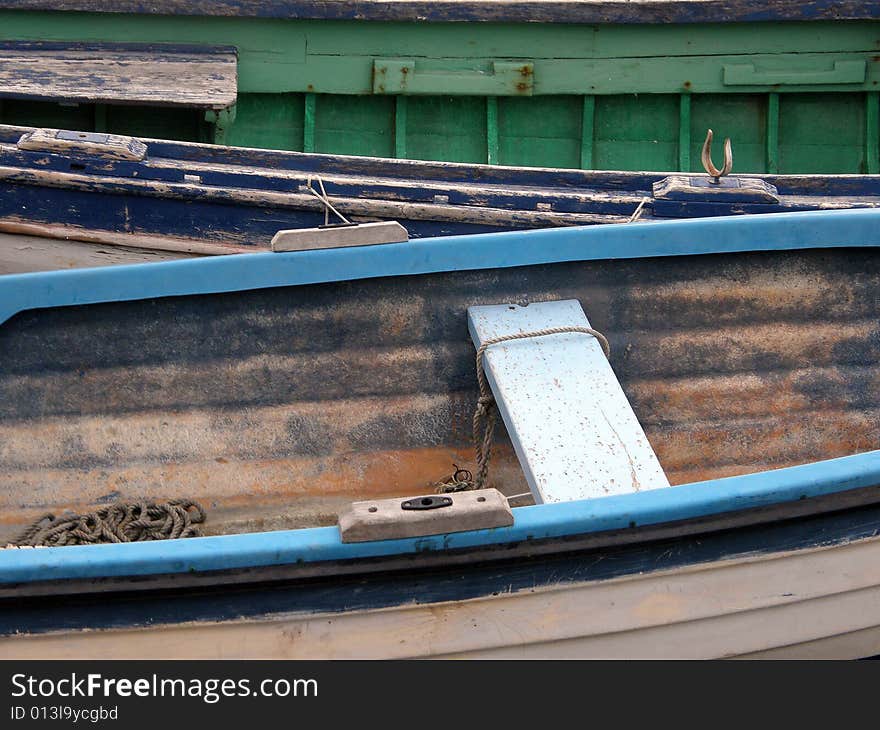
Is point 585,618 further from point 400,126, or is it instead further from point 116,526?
point 400,126

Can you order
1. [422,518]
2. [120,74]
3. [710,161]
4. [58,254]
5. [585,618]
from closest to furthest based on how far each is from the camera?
[422,518] < [585,618] < [710,161] < [58,254] < [120,74]

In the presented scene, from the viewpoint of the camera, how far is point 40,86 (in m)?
5.00

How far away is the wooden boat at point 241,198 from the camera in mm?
4297

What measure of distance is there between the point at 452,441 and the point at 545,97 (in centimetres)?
279

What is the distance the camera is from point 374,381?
11.5 feet

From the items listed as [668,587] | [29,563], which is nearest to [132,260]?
[29,563]

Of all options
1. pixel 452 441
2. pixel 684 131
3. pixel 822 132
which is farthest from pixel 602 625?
pixel 822 132

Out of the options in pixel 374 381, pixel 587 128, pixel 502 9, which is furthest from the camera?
pixel 587 128

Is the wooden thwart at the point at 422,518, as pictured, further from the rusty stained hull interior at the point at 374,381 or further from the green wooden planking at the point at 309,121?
the green wooden planking at the point at 309,121

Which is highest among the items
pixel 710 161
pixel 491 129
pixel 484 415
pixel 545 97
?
pixel 545 97

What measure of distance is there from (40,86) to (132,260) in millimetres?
1119

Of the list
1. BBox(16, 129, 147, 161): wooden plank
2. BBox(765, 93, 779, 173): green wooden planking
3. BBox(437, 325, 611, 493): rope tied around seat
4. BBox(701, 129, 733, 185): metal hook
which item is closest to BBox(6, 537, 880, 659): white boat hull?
BBox(437, 325, 611, 493): rope tied around seat

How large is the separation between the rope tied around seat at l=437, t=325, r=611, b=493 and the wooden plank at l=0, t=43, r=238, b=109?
2.26 m

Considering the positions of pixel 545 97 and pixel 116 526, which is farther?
pixel 545 97
